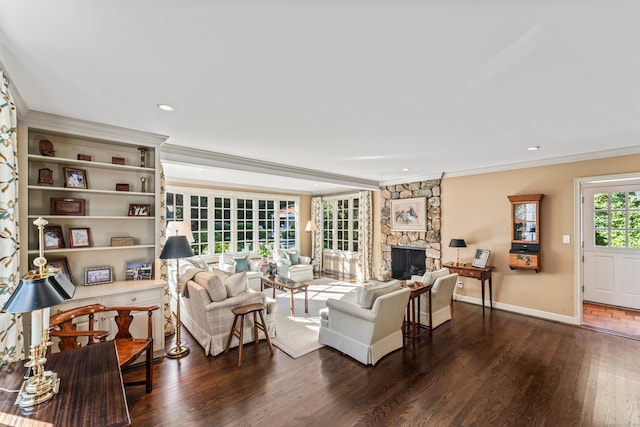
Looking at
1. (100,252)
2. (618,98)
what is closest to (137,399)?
(100,252)

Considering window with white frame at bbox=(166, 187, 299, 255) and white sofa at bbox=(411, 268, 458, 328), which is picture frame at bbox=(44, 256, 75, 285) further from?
white sofa at bbox=(411, 268, 458, 328)

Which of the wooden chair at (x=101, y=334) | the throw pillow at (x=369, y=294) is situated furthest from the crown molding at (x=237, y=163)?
the throw pillow at (x=369, y=294)

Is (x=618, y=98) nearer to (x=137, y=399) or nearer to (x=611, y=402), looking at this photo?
(x=611, y=402)

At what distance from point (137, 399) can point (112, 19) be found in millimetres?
2865

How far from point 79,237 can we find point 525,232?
6170mm

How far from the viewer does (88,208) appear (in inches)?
122

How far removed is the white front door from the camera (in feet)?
15.6

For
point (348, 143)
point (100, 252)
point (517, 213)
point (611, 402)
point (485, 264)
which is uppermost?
point (348, 143)

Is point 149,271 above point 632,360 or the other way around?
above

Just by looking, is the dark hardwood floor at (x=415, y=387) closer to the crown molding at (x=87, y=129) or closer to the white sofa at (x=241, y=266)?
the white sofa at (x=241, y=266)

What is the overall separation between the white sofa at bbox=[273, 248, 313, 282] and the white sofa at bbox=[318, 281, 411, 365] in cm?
333

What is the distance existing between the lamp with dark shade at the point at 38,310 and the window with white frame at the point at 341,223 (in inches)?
264

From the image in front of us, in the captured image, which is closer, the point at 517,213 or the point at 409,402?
the point at 409,402

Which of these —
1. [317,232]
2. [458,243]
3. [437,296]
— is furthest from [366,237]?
[437,296]
